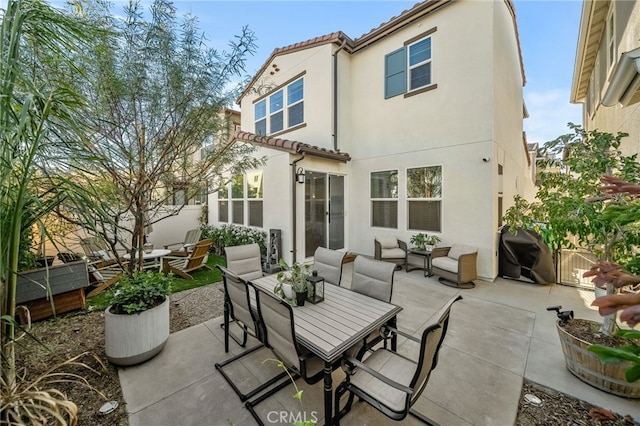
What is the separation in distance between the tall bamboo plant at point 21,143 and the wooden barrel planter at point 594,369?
4.26 metres

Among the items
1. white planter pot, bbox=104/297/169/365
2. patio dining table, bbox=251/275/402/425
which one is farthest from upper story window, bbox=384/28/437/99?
white planter pot, bbox=104/297/169/365

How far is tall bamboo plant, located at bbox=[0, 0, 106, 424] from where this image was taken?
4.59 feet

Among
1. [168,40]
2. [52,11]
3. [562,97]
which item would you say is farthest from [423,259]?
[562,97]

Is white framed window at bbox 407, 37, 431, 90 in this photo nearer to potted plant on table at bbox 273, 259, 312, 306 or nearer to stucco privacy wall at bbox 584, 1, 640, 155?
stucco privacy wall at bbox 584, 1, 640, 155

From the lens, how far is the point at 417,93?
6926 millimetres

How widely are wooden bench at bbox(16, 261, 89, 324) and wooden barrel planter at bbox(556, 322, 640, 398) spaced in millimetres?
6838

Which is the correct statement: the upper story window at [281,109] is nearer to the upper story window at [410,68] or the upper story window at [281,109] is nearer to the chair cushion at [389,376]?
the upper story window at [410,68]

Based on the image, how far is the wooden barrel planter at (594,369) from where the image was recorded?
8.05 ft

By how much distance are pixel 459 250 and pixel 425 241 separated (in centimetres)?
82

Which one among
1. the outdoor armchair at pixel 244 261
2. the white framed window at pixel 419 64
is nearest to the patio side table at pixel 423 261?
the outdoor armchair at pixel 244 261

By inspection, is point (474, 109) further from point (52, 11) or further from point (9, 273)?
point (9, 273)

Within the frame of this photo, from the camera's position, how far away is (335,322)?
2.48 metres

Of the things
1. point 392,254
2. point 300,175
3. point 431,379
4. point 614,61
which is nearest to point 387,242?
point 392,254

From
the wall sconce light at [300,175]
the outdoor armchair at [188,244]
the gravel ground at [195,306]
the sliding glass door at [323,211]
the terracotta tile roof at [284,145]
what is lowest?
the gravel ground at [195,306]
